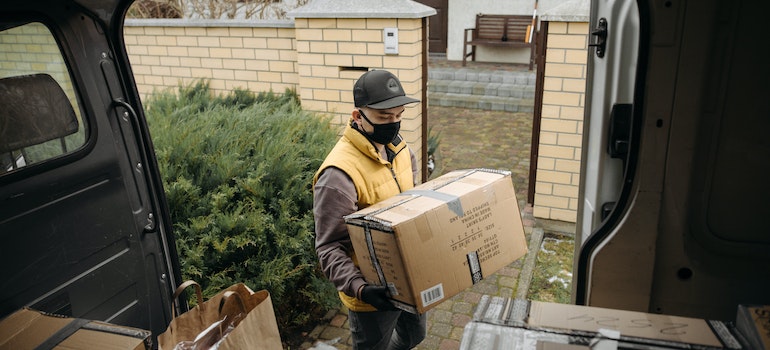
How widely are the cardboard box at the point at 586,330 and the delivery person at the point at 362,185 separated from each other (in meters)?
0.86

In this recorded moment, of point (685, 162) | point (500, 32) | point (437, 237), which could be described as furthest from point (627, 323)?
point (500, 32)

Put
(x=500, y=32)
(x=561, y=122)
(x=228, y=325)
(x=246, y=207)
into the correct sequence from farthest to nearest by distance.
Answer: (x=500, y=32) < (x=561, y=122) < (x=246, y=207) < (x=228, y=325)

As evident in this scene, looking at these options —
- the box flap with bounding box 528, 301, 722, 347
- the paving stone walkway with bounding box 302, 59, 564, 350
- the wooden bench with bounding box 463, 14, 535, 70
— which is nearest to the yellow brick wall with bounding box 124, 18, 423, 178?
the paving stone walkway with bounding box 302, 59, 564, 350

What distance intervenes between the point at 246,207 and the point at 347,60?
6.91 feet

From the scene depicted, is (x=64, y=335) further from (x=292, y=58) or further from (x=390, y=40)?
(x=292, y=58)

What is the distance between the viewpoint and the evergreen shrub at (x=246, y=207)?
11.4 ft

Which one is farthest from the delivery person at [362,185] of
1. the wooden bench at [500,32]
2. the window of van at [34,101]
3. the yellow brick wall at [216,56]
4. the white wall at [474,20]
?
the white wall at [474,20]

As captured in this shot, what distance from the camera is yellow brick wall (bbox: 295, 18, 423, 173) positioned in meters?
5.03

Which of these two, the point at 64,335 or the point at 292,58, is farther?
the point at 292,58

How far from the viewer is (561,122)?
4918mm

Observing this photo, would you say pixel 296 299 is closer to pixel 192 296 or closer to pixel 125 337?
pixel 192 296

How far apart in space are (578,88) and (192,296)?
11.4ft

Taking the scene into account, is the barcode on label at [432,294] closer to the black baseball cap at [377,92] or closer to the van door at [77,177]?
the black baseball cap at [377,92]

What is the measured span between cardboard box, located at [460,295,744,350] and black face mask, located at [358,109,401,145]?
1190 mm
